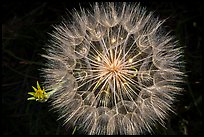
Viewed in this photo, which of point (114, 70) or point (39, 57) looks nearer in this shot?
point (114, 70)

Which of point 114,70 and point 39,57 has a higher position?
point 39,57

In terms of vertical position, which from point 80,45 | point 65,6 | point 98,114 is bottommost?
point 98,114

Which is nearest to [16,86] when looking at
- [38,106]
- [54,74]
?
[38,106]

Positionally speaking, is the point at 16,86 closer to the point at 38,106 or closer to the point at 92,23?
the point at 38,106

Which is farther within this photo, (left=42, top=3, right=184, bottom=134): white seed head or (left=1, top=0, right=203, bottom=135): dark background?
(left=1, top=0, right=203, bottom=135): dark background
